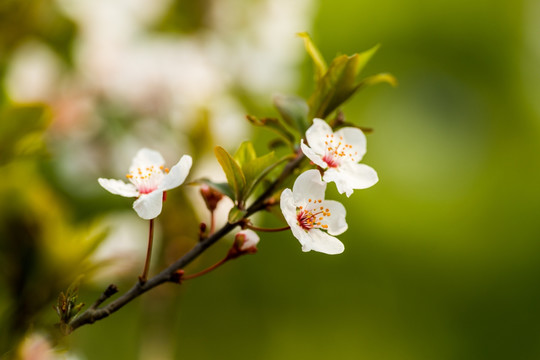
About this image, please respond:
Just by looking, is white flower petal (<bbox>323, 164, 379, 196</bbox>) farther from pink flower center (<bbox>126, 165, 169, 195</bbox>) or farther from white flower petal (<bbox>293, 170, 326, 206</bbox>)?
pink flower center (<bbox>126, 165, 169, 195</bbox>)

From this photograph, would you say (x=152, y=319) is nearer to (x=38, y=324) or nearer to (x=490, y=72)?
(x=38, y=324)

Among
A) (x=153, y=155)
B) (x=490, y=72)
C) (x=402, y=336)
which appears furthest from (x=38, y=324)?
(x=490, y=72)

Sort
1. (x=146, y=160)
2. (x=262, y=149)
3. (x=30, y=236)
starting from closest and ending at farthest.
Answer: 1. (x=146, y=160)
2. (x=30, y=236)
3. (x=262, y=149)

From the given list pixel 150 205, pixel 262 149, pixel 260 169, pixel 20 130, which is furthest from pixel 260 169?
pixel 262 149

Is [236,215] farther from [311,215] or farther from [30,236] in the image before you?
[30,236]

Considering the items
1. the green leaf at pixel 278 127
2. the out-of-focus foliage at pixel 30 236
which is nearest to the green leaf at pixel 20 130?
the out-of-focus foliage at pixel 30 236

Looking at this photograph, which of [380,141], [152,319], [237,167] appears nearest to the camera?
[237,167]
